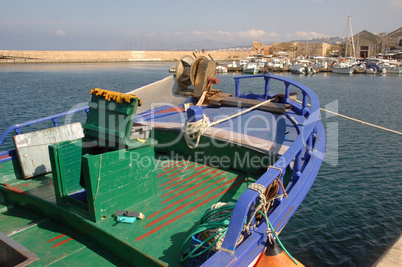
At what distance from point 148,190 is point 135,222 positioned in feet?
2.30

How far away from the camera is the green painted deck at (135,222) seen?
3734mm

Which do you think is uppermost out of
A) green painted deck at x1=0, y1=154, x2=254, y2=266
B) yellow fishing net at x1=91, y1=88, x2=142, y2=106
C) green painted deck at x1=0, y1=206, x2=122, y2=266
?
yellow fishing net at x1=91, y1=88, x2=142, y2=106

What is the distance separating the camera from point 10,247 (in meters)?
2.77

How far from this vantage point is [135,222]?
4.12m

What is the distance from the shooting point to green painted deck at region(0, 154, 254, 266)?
3.73 m

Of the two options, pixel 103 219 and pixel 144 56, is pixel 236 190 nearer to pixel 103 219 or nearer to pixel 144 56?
A: pixel 103 219

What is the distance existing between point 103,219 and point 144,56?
131 m

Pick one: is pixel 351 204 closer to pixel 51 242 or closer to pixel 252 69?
pixel 51 242

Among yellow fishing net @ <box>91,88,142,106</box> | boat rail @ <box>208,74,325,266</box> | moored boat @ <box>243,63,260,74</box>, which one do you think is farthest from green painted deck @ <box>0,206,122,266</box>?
moored boat @ <box>243,63,260,74</box>

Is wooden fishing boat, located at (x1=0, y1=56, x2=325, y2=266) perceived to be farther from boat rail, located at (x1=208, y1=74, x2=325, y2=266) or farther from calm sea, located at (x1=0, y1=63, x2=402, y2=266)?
calm sea, located at (x1=0, y1=63, x2=402, y2=266)

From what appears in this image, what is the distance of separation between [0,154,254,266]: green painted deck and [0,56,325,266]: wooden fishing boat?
0.05 ft
